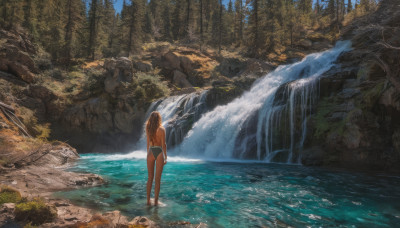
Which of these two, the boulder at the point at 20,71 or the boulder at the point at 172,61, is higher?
the boulder at the point at 172,61

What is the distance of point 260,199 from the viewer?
6.02 metres

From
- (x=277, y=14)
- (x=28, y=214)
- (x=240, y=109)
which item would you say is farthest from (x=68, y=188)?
(x=277, y=14)

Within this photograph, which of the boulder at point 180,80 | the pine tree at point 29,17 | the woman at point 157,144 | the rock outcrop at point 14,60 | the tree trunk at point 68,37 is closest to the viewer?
the woman at point 157,144

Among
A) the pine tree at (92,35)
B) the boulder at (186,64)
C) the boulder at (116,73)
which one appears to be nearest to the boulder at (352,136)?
the boulder at (116,73)

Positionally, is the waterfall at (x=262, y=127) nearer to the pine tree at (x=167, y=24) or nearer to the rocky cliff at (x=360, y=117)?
the rocky cliff at (x=360, y=117)

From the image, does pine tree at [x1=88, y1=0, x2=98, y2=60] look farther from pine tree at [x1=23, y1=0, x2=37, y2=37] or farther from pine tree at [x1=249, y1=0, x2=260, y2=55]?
pine tree at [x1=249, y1=0, x2=260, y2=55]

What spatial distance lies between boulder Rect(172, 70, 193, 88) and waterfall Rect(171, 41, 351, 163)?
1228cm

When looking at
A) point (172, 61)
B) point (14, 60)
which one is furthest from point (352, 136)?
point (14, 60)

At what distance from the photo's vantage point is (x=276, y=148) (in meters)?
13.1

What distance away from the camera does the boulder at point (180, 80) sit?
1173 inches

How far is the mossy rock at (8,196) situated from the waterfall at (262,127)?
1128 centimetres

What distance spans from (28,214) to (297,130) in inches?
469

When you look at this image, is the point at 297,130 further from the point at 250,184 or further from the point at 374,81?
the point at 250,184

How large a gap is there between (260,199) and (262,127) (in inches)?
326
